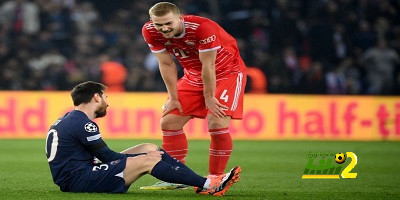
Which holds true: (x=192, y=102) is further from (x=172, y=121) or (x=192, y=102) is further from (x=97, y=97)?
(x=97, y=97)

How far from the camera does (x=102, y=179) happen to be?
7504 millimetres

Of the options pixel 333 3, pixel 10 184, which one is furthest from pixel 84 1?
pixel 10 184

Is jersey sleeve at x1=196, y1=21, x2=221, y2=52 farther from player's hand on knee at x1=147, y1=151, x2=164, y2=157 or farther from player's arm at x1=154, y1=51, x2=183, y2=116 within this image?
player's hand on knee at x1=147, y1=151, x2=164, y2=157

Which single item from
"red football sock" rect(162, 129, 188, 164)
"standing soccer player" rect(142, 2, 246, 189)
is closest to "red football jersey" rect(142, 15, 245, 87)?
"standing soccer player" rect(142, 2, 246, 189)

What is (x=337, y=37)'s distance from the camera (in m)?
19.7

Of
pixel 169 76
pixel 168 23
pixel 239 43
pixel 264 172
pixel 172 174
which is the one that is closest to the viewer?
pixel 172 174

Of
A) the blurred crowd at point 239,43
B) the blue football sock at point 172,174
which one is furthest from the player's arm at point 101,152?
the blurred crowd at point 239,43

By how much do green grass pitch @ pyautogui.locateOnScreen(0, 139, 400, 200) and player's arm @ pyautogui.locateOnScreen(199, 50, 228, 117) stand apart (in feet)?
2.52

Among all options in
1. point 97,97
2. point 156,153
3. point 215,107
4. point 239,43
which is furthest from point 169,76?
point 239,43

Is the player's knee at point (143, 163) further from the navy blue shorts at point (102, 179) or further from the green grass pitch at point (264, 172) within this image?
the green grass pitch at point (264, 172)

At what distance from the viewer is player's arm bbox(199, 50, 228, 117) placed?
319 inches

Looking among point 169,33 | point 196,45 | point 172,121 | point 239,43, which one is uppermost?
point 169,33

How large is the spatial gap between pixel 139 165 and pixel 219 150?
1237 mm

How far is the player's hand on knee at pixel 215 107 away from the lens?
27.1 feet
